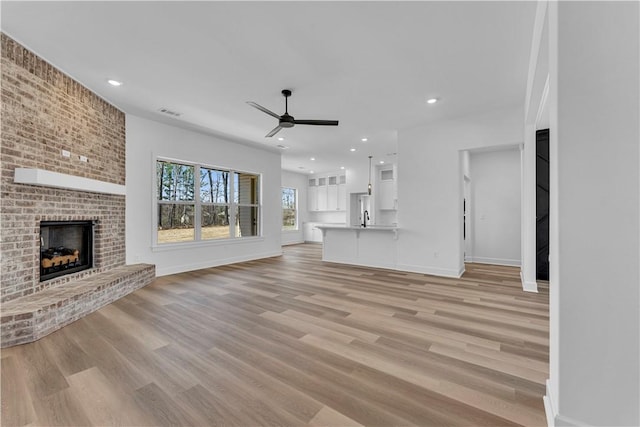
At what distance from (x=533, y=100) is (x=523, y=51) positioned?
0.65 m

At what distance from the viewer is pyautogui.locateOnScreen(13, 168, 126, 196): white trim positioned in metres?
2.80

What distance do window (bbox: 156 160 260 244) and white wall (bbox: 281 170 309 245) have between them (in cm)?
344

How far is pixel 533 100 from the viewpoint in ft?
10.6

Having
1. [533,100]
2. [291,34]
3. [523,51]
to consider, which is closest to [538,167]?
[533,100]

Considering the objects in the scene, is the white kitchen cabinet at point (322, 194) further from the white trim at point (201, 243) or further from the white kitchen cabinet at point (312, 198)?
the white trim at point (201, 243)

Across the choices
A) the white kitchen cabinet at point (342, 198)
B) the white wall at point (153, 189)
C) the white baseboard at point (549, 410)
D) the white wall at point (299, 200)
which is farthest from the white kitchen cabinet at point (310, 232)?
the white baseboard at point (549, 410)

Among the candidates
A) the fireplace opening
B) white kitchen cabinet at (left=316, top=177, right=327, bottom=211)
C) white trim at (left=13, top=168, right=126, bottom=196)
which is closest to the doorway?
white trim at (left=13, top=168, right=126, bottom=196)

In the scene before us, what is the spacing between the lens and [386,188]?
922cm

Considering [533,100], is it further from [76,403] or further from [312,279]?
[76,403]

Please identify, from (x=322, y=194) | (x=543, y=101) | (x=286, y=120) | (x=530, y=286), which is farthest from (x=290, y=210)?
(x=543, y=101)

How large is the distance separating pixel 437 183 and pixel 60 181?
18.0ft

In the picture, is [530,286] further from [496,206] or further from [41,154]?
[41,154]

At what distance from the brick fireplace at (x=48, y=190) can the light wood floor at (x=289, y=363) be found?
30cm

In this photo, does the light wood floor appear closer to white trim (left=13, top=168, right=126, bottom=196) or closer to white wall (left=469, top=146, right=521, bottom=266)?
white trim (left=13, top=168, right=126, bottom=196)
